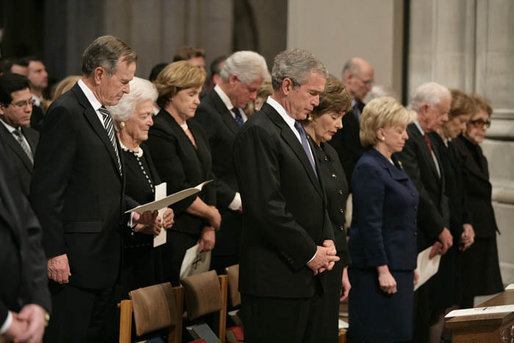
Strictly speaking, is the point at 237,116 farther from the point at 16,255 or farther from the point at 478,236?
the point at 16,255

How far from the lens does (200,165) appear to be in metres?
5.30

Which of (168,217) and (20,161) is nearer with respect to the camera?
(168,217)

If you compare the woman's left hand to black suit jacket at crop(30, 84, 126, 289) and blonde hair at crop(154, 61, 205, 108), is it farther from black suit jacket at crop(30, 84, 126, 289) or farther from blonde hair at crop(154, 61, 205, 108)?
blonde hair at crop(154, 61, 205, 108)

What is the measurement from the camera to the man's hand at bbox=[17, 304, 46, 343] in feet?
9.73

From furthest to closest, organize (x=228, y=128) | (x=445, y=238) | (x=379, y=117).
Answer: (x=445, y=238) → (x=228, y=128) → (x=379, y=117)

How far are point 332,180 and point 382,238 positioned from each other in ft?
2.94

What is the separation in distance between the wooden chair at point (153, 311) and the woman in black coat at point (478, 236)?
3081 millimetres

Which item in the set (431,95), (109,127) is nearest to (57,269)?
(109,127)

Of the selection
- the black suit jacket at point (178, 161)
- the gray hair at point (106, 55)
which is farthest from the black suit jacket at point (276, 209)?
the black suit jacket at point (178, 161)

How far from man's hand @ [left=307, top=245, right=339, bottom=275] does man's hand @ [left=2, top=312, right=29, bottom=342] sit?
5.18 ft

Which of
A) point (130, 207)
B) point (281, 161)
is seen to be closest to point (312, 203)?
point (281, 161)

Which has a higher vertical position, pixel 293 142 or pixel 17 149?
pixel 293 142

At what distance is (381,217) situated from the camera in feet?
17.7

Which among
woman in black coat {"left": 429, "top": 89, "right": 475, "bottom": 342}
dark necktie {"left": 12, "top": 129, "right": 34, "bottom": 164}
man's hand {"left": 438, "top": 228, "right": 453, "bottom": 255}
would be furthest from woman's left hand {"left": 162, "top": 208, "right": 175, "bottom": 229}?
woman in black coat {"left": 429, "top": 89, "right": 475, "bottom": 342}
